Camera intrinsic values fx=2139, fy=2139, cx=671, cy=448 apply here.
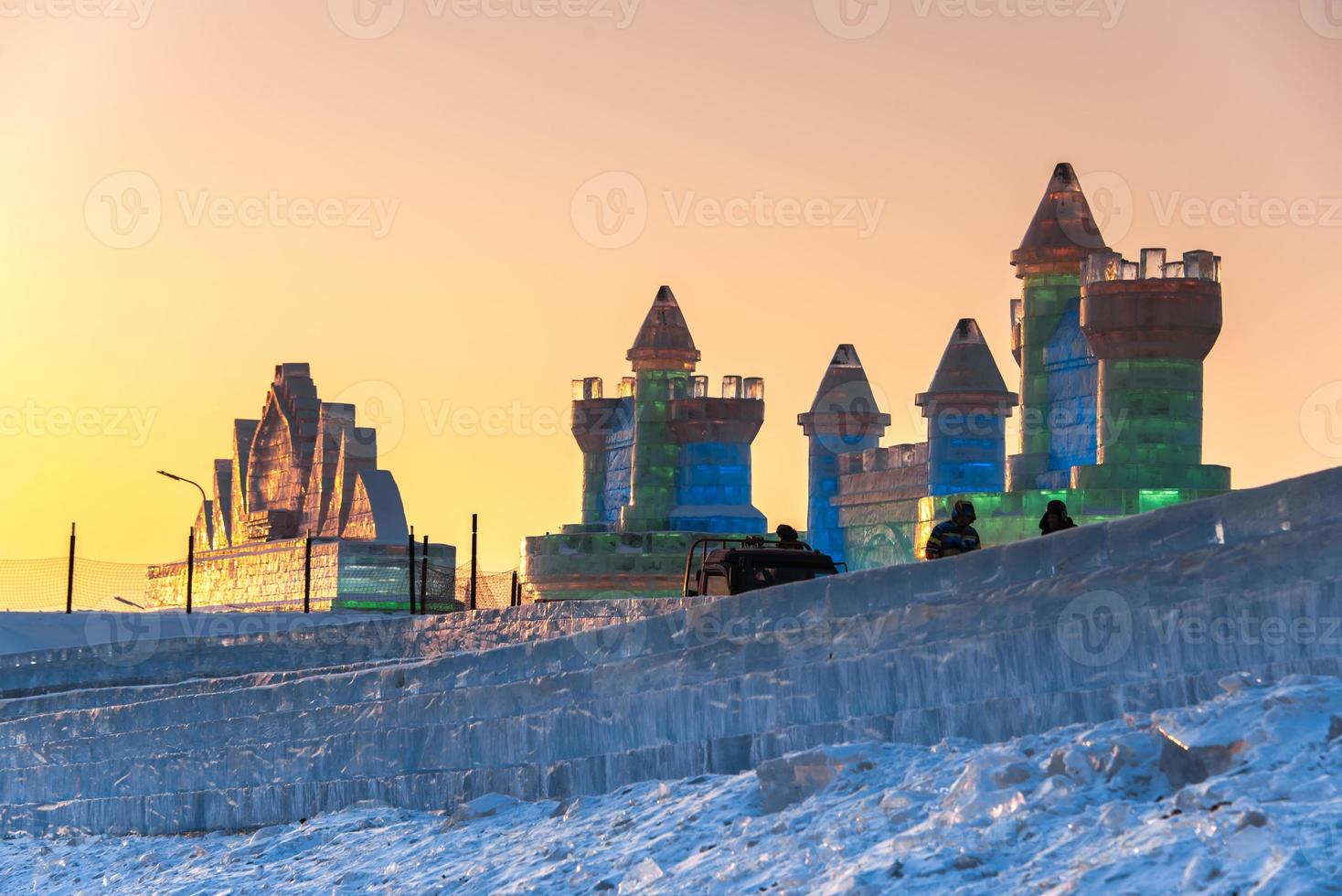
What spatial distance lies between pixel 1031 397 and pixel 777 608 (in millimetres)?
38020

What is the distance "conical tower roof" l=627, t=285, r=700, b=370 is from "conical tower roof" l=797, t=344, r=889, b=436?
441cm

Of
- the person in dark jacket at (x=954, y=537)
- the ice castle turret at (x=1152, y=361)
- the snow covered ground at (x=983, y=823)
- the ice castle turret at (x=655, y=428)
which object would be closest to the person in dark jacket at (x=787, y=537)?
the person in dark jacket at (x=954, y=537)

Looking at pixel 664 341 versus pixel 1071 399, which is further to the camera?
pixel 664 341

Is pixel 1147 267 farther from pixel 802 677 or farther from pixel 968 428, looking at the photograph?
pixel 802 677

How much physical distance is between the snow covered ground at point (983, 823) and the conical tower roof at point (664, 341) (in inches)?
2163

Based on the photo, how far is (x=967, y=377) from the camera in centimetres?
5866

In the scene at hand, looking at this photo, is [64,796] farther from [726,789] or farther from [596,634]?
[726,789]

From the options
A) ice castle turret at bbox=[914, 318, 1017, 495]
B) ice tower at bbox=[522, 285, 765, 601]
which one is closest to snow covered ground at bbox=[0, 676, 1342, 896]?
ice castle turret at bbox=[914, 318, 1017, 495]

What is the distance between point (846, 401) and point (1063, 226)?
64.8 ft

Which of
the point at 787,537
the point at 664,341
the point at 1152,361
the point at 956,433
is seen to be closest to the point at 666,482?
the point at 664,341

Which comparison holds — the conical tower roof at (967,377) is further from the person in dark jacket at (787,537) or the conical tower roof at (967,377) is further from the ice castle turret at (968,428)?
the person in dark jacket at (787,537)

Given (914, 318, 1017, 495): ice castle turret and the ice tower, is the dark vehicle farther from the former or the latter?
the ice tower

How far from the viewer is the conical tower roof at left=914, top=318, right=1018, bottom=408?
192ft

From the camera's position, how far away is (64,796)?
73.3ft
